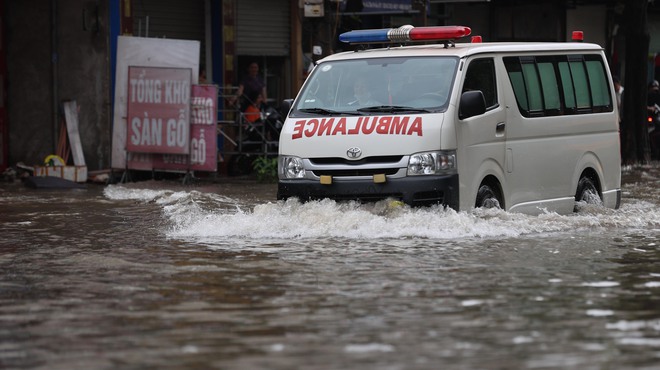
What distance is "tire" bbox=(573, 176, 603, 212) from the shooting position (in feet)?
45.4

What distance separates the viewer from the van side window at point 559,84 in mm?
12969

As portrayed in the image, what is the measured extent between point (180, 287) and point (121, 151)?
438 inches

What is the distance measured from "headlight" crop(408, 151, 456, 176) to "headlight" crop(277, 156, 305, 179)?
1.06 metres

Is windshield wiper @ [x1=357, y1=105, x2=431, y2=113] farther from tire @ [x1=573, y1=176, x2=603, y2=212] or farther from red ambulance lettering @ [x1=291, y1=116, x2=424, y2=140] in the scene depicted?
tire @ [x1=573, y1=176, x2=603, y2=212]

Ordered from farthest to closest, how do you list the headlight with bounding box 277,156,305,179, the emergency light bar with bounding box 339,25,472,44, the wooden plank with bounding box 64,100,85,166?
1. the wooden plank with bounding box 64,100,85,166
2. the emergency light bar with bounding box 339,25,472,44
3. the headlight with bounding box 277,156,305,179

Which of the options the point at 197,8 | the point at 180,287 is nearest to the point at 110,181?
the point at 197,8

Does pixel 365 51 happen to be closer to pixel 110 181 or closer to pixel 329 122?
pixel 329 122

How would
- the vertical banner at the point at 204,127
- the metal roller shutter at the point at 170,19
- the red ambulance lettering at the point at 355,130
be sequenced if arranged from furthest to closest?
1. the metal roller shutter at the point at 170,19
2. the vertical banner at the point at 204,127
3. the red ambulance lettering at the point at 355,130

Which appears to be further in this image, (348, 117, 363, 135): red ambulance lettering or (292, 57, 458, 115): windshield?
(292, 57, 458, 115): windshield

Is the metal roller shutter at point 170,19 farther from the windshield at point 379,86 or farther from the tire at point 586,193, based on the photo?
the tire at point 586,193

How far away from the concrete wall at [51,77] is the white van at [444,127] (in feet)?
26.5

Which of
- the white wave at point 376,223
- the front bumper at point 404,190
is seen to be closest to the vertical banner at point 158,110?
the white wave at point 376,223

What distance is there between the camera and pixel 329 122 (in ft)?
39.6

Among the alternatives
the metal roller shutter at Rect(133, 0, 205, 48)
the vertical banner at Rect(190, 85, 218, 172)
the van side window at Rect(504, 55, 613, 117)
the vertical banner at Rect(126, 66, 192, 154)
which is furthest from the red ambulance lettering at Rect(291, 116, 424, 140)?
the metal roller shutter at Rect(133, 0, 205, 48)
